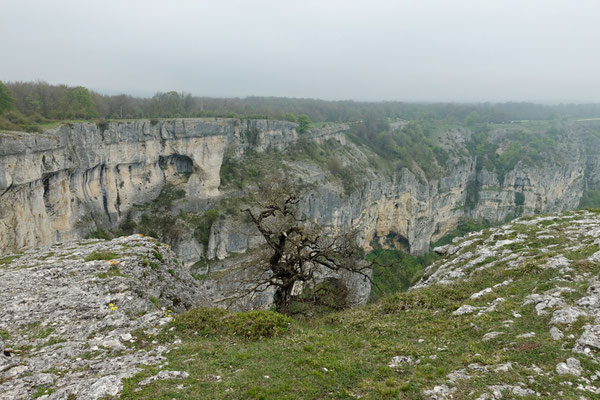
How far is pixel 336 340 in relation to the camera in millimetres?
9234

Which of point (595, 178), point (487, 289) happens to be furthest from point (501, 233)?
point (595, 178)

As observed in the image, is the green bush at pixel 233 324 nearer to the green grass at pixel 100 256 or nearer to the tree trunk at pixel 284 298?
the tree trunk at pixel 284 298

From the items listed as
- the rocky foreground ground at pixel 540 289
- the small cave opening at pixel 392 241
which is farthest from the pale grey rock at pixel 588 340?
the small cave opening at pixel 392 241

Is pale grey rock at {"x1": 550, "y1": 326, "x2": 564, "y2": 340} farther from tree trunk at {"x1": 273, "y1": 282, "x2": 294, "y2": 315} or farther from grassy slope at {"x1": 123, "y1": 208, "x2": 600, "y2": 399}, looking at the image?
tree trunk at {"x1": 273, "y1": 282, "x2": 294, "y2": 315}

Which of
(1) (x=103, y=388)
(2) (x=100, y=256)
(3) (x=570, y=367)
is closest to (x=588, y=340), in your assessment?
(3) (x=570, y=367)

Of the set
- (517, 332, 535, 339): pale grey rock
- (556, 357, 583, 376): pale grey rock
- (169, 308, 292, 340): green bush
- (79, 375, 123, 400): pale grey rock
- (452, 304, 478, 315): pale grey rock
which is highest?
(556, 357, 583, 376): pale grey rock

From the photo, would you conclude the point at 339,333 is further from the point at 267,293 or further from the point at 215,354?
the point at 267,293

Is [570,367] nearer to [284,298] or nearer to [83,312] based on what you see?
Answer: [284,298]

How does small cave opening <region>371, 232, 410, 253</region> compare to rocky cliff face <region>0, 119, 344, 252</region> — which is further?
small cave opening <region>371, 232, 410, 253</region>

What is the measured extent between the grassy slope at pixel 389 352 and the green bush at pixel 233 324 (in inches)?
9.8

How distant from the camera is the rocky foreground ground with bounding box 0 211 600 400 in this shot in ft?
21.9

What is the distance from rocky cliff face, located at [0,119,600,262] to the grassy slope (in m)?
26.2

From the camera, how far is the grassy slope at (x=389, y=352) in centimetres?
662

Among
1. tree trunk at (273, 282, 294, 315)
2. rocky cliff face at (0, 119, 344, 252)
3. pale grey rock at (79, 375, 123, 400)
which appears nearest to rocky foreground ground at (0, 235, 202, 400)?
pale grey rock at (79, 375, 123, 400)
